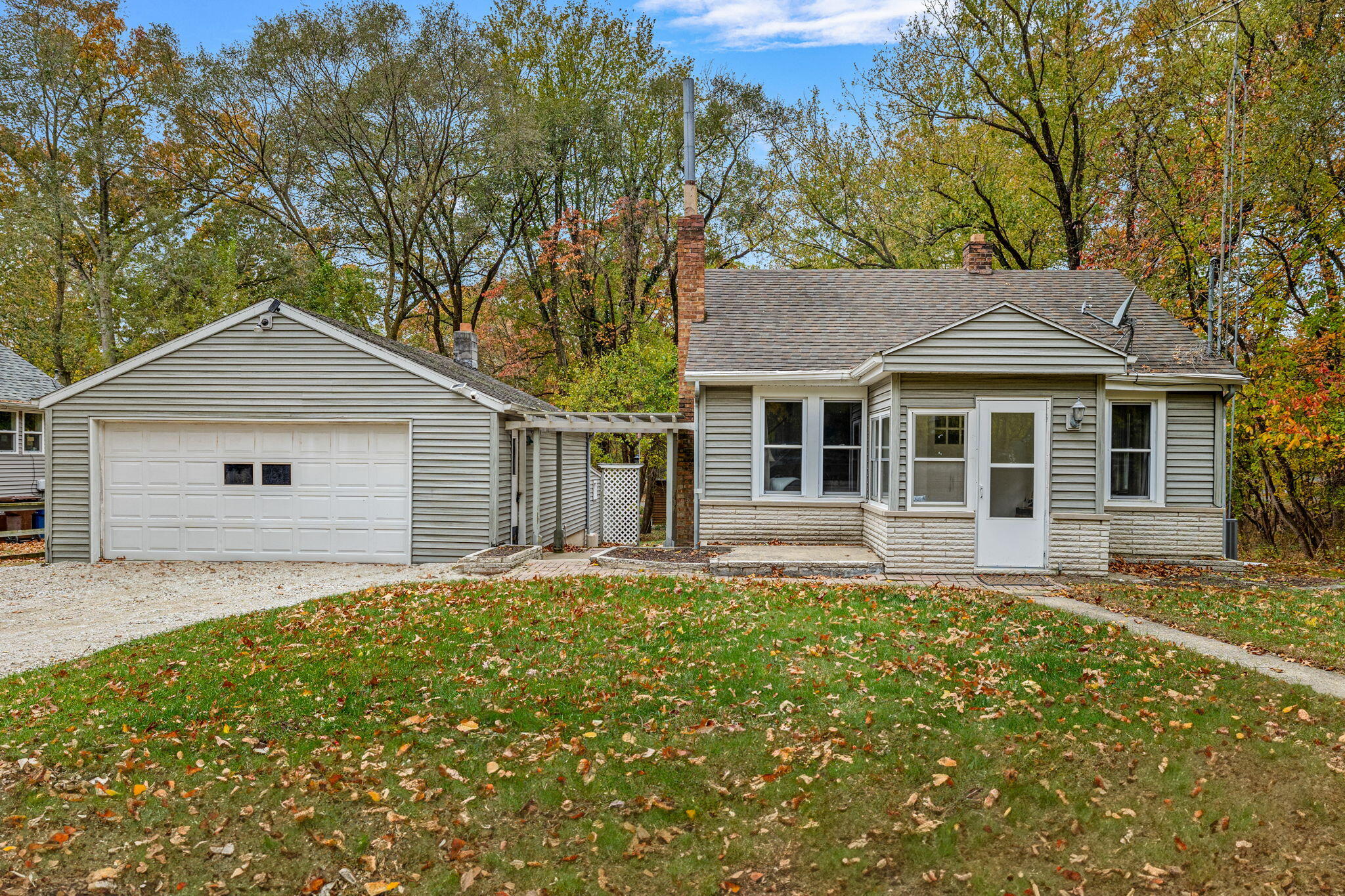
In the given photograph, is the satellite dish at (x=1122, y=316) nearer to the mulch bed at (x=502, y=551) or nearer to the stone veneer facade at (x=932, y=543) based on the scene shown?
the stone veneer facade at (x=932, y=543)

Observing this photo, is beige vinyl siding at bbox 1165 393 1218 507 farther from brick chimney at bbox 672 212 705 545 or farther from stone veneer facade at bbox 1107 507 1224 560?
brick chimney at bbox 672 212 705 545

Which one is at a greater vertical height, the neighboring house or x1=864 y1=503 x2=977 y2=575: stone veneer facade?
the neighboring house

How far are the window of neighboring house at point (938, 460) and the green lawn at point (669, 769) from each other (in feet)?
12.5

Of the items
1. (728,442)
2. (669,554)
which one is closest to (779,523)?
(728,442)

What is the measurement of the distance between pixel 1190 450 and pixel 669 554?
8646mm

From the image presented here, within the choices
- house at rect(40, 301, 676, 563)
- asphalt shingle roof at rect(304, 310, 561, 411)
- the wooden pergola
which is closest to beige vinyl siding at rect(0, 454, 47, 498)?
house at rect(40, 301, 676, 563)

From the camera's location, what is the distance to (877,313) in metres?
14.2

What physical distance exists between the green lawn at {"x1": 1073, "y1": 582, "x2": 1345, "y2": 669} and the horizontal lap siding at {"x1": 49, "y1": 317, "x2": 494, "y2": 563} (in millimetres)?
9085

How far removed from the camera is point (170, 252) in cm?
2148

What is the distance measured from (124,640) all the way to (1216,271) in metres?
18.8

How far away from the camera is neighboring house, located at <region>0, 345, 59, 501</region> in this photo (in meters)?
18.8

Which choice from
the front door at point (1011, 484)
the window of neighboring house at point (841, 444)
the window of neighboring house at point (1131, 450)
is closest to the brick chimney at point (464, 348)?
the window of neighboring house at point (841, 444)

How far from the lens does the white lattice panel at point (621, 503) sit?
687 inches

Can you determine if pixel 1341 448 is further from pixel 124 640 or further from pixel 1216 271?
pixel 124 640
